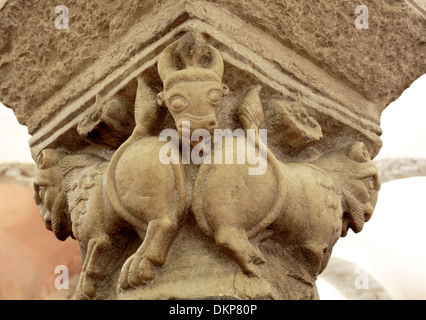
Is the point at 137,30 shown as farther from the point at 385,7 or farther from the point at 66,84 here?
the point at 385,7

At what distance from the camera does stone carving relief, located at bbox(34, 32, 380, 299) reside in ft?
4.95

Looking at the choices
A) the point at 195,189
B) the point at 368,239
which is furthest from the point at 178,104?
the point at 368,239

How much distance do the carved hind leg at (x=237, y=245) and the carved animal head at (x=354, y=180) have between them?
410 mm

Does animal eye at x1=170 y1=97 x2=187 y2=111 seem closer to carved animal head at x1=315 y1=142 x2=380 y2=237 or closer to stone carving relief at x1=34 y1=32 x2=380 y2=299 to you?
stone carving relief at x1=34 y1=32 x2=380 y2=299

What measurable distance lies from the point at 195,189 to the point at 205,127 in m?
0.15

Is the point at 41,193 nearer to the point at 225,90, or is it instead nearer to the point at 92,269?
the point at 92,269

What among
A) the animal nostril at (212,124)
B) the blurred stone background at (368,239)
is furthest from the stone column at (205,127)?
the blurred stone background at (368,239)

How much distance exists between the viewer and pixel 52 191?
6.03 ft

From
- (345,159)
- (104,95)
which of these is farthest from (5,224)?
(345,159)

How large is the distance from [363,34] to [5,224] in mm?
2855

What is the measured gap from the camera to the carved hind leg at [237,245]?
149 centimetres

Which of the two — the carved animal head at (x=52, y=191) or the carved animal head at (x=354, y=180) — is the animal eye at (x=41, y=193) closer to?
the carved animal head at (x=52, y=191)

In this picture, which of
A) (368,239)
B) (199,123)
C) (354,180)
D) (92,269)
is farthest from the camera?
(368,239)

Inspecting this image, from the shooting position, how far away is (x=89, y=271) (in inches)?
65.7
